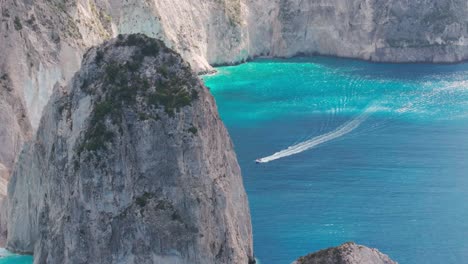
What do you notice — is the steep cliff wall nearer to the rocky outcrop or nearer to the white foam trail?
the white foam trail

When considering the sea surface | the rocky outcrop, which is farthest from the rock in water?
the rocky outcrop

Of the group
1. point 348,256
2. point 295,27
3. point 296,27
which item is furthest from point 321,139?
point 348,256

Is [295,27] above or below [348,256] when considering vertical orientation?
above

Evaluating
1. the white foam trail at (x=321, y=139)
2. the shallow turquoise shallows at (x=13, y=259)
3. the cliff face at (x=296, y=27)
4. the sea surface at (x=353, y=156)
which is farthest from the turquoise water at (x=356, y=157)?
the shallow turquoise shallows at (x=13, y=259)

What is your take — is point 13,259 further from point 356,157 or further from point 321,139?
point 321,139

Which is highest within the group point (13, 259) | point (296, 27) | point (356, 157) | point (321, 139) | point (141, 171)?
point (296, 27)

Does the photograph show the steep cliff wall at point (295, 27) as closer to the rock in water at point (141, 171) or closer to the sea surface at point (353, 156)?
the sea surface at point (353, 156)

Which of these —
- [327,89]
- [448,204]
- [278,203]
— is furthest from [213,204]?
[327,89]
